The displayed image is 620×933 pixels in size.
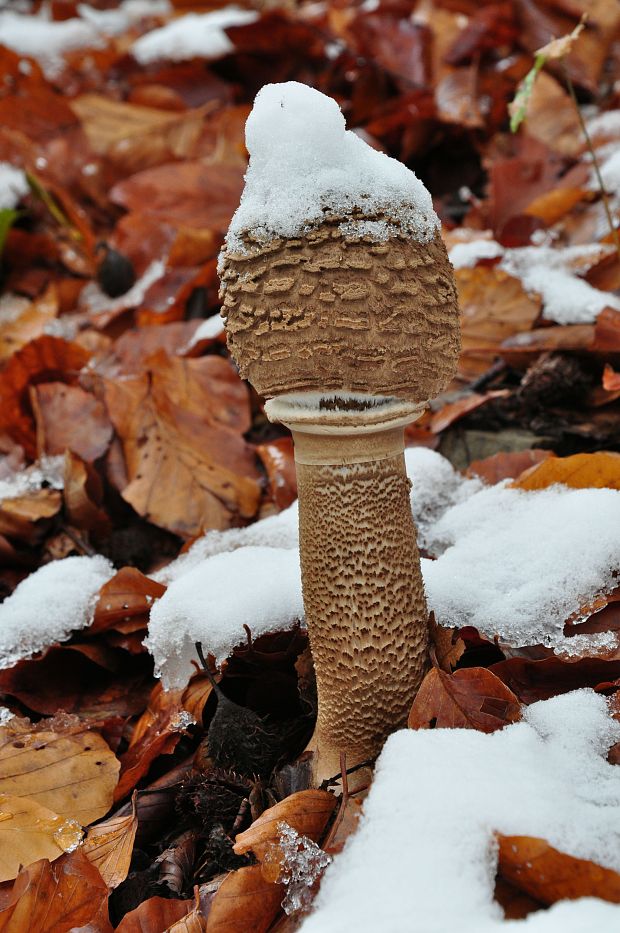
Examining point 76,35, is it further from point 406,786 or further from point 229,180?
point 406,786

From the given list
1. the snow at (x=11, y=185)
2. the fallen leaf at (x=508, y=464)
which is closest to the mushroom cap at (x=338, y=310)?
the fallen leaf at (x=508, y=464)

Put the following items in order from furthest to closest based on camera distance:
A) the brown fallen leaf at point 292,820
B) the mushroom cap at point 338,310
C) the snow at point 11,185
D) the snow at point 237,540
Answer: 1. the snow at point 11,185
2. the snow at point 237,540
3. the brown fallen leaf at point 292,820
4. the mushroom cap at point 338,310

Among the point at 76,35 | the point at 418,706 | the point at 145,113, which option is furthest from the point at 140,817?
the point at 76,35

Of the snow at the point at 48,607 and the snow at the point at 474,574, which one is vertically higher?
the snow at the point at 474,574

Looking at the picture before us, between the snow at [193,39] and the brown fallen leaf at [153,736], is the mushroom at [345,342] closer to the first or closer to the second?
the brown fallen leaf at [153,736]

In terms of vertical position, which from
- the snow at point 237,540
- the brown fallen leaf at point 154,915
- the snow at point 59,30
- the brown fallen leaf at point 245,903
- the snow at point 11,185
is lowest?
the brown fallen leaf at point 154,915

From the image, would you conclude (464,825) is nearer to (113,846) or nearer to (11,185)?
(113,846)

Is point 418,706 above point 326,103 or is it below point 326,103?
below

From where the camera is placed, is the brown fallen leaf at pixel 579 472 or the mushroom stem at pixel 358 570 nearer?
the mushroom stem at pixel 358 570
